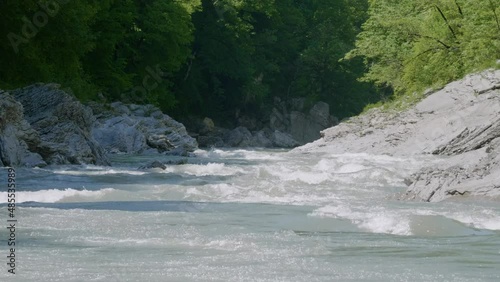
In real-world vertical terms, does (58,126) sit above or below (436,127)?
above

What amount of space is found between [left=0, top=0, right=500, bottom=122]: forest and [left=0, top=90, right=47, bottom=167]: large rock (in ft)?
23.2

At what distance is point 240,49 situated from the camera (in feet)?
188

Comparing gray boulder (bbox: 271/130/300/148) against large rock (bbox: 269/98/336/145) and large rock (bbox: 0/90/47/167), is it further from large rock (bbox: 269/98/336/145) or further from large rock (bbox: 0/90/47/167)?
large rock (bbox: 0/90/47/167)

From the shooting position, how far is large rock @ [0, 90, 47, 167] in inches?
822

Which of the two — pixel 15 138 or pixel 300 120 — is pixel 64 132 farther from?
pixel 300 120

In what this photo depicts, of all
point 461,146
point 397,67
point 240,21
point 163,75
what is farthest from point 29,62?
point 240,21

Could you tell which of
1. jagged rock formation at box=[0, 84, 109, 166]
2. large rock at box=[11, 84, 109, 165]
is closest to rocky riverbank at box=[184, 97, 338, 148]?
large rock at box=[11, 84, 109, 165]

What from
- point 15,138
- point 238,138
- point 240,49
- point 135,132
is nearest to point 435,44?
point 135,132

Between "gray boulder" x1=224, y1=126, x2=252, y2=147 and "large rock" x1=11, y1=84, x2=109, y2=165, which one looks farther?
"gray boulder" x1=224, y1=126, x2=252, y2=147

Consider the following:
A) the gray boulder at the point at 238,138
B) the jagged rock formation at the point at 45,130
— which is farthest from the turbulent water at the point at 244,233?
the gray boulder at the point at 238,138

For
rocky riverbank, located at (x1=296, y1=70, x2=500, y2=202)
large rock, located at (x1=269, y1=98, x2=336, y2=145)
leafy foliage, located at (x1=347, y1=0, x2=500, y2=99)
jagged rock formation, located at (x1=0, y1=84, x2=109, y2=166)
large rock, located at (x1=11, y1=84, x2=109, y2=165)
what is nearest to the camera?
jagged rock formation, located at (x1=0, y1=84, x2=109, y2=166)

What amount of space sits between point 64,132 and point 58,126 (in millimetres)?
396

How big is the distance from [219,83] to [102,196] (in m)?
43.3

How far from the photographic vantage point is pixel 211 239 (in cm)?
1058
